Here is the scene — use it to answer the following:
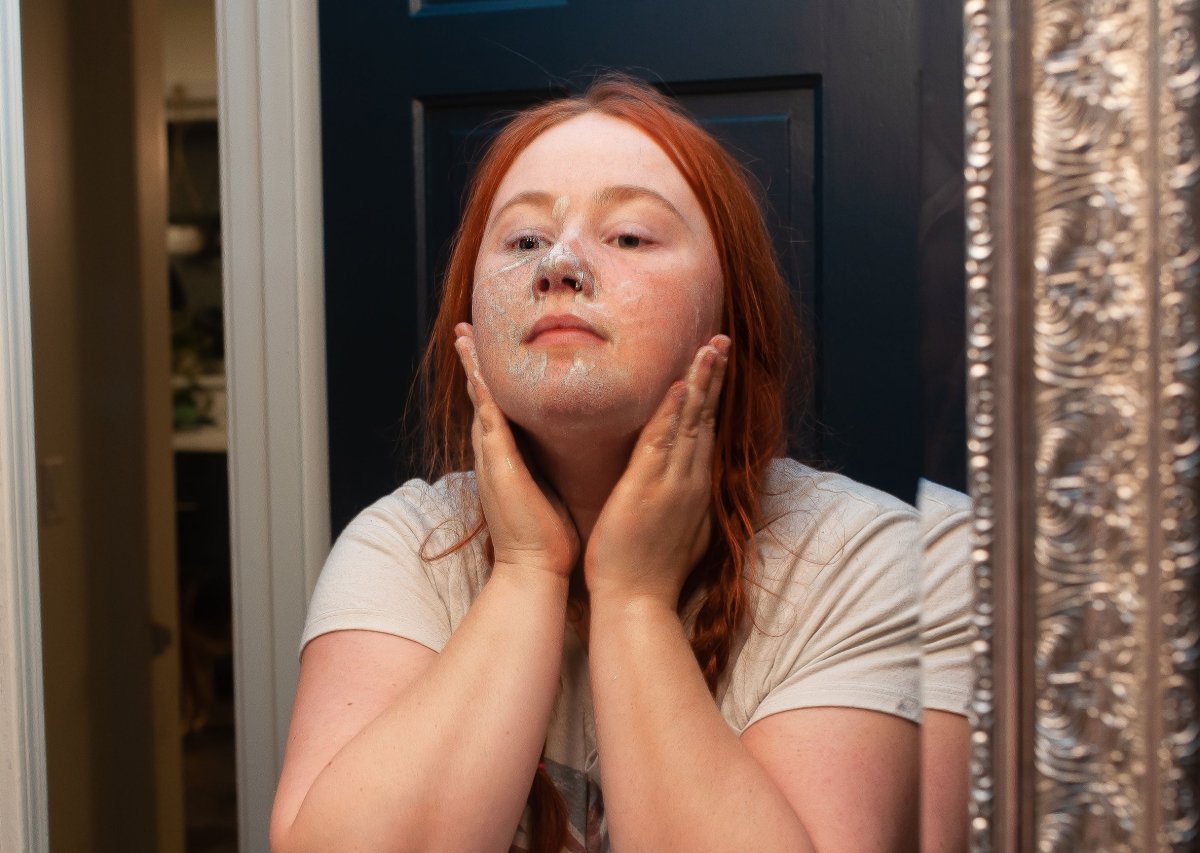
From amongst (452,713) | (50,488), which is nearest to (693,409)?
(452,713)

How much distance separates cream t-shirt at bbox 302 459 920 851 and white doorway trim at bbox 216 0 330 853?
15.2 inches

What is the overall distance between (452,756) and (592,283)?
297mm

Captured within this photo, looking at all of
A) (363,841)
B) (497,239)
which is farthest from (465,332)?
(363,841)

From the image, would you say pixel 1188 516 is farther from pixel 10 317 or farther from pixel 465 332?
pixel 10 317

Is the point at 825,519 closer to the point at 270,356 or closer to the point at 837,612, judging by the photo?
the point at 837,612

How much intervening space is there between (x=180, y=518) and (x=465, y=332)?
2.77m

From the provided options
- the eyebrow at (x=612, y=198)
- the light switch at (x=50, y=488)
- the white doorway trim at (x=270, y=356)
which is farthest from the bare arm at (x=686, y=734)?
the light switch at (x=50, y=488)

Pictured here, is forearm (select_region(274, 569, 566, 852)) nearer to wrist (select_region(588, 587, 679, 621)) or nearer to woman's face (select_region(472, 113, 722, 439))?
wrist (select_region(588, 587, 679, 621))

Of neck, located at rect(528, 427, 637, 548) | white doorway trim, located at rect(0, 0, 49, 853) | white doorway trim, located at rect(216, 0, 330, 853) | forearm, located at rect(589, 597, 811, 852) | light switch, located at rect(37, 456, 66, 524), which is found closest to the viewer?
forearm, located at rect(589, 597, 811, 852)

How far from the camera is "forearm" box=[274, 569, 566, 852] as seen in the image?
2.18 ft

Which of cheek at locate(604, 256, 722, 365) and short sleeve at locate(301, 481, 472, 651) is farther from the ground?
cheek at locate(604, 256, 722, 365)

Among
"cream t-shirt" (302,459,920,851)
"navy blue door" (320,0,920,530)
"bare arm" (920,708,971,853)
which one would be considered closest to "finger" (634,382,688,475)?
"cream t-shirt" (302,459,920,851)

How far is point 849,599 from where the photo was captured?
0.72 metres

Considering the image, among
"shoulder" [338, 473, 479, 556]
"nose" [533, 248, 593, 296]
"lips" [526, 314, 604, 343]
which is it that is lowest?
"shoulder" [338, 473, 479, 556]
